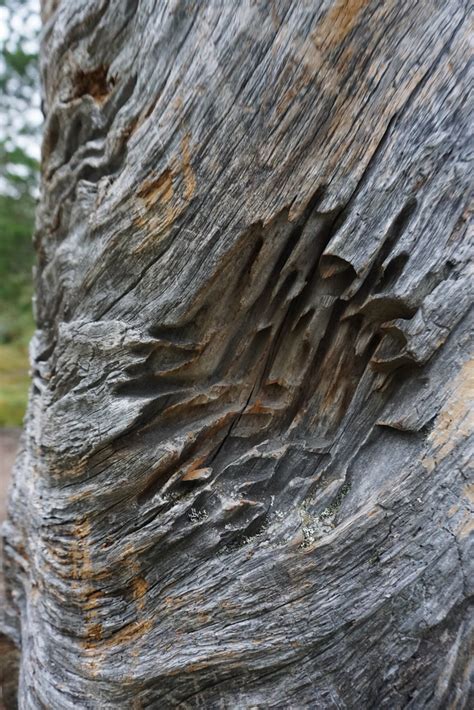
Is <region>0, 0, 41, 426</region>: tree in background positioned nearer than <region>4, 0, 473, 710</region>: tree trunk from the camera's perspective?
No

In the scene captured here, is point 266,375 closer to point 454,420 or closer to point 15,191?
point 454,420

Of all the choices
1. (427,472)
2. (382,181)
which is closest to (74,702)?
(427,472)

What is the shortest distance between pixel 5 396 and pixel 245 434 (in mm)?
11584

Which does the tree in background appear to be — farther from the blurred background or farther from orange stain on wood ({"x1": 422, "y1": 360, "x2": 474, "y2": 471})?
orange stain on wood ({"x1": 422, "y1": 360, "x2": 474, "y2": 471})

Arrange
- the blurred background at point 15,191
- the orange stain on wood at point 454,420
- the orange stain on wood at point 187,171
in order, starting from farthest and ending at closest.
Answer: the blurred background at point 15,191, the orange stain on wood at point 187,171, the orange stain on wood at point 454,420

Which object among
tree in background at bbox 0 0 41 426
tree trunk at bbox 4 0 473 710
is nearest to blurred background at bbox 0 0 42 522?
tree in background at bbox 0 0 41 426

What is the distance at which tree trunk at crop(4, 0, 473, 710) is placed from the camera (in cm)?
338

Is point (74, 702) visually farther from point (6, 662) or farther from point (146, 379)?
point (146, 379)

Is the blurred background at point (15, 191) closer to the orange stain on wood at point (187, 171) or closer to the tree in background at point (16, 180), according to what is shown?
the tree in background at point (16, 180)

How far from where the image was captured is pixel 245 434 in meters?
4.11

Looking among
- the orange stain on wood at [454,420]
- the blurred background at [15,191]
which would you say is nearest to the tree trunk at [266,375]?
the orange stain on wood at [454,420]

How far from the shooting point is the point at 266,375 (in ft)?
13.7

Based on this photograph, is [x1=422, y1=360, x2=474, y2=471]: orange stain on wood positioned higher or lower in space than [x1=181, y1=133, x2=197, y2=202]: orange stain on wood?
lower

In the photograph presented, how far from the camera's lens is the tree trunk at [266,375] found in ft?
11.1
